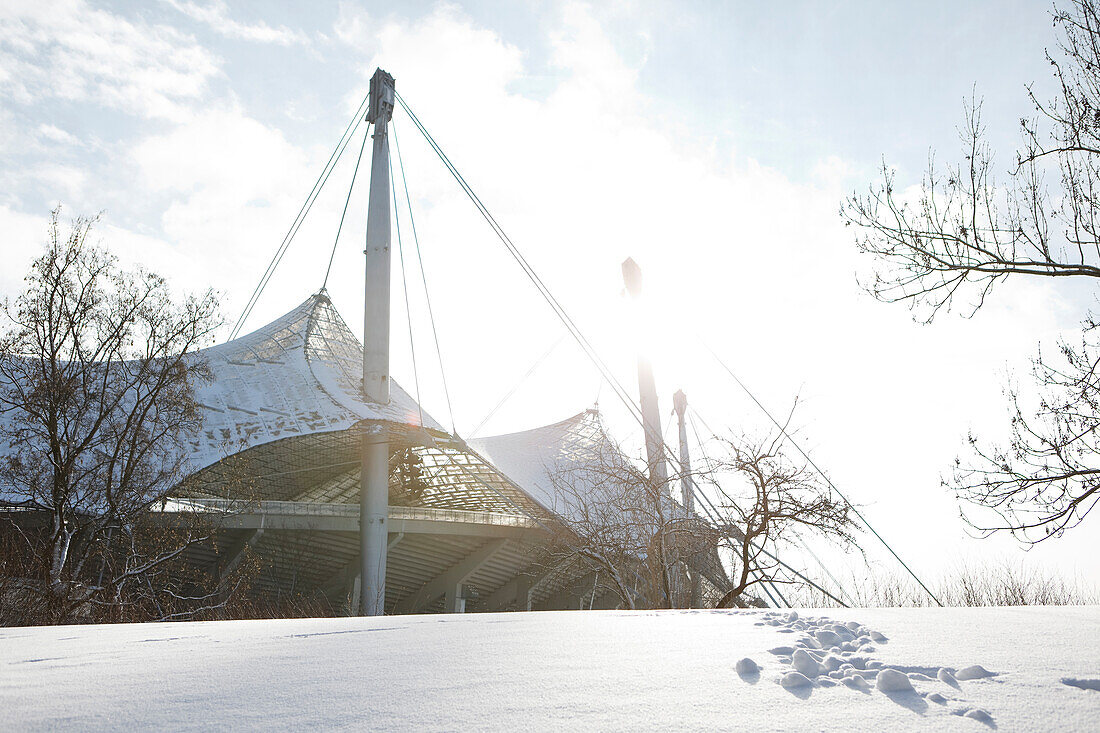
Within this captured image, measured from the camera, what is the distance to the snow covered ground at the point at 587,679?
168 cm

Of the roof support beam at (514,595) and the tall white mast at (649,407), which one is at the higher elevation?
the tall white mast at (649,407)

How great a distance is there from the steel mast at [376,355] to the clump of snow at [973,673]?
17246mm

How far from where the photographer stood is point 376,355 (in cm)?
2152

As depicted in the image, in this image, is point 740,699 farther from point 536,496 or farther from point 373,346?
point 536,496

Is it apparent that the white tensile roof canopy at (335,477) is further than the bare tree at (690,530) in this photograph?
Yes

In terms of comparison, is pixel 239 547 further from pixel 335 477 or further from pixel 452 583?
pixel 335 477

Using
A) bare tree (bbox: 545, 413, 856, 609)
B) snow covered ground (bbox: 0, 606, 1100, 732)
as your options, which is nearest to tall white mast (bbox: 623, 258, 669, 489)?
bare tree (bbox: 545, 413, 856, 609)

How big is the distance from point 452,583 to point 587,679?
25375mm

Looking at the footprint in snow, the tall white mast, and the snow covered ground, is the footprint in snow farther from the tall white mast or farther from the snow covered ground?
the tall white mast

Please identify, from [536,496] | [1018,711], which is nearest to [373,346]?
[536,496]

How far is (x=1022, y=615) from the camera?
11.3ft

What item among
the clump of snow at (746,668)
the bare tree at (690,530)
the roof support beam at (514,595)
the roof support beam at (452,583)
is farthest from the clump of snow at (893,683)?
the roof support beam at (514,595)

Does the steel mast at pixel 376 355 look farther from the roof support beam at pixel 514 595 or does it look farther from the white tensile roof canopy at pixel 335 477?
the roof support beam at pixel 514 595

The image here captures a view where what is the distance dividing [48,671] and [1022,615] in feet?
12.0
